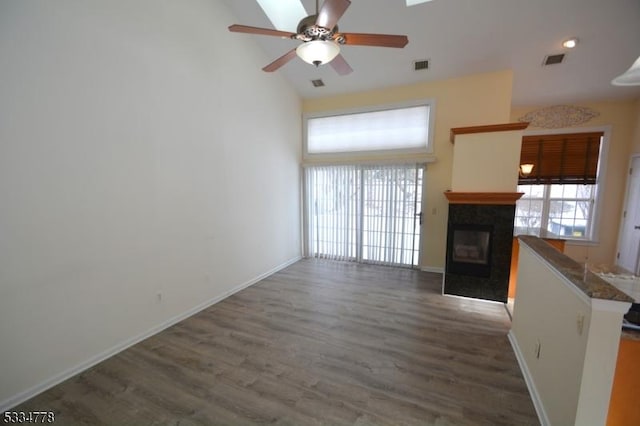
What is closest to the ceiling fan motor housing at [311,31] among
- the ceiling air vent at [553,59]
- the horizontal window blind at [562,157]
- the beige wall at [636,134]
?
the ceiling air vent at [553,59]

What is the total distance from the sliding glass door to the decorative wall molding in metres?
2.69

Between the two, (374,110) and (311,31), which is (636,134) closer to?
(374,110)

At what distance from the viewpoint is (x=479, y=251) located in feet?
11.3

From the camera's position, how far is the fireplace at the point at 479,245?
3285 mm

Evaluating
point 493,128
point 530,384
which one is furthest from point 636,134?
point 530,384

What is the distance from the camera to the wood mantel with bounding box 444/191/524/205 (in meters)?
3.18

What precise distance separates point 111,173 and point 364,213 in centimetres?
381

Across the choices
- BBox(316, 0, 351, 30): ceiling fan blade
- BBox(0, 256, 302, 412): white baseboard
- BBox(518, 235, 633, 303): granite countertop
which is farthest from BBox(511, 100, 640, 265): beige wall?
BBox(0, 256, 302, 412): white baseboard

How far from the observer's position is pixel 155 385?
196 cm

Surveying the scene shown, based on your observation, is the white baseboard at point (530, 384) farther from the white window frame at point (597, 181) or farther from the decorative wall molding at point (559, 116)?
the decorative wall molding at point (559, 116)

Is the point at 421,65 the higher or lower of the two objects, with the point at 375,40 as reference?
higher

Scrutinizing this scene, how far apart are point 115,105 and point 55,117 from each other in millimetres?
461

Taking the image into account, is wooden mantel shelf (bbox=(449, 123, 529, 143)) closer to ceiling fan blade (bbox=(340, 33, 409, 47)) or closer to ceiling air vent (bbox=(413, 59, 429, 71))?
ceiling air vent (bbox=(413, 59, 429, 71))

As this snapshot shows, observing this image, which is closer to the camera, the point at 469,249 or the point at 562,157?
the point at 469,249
